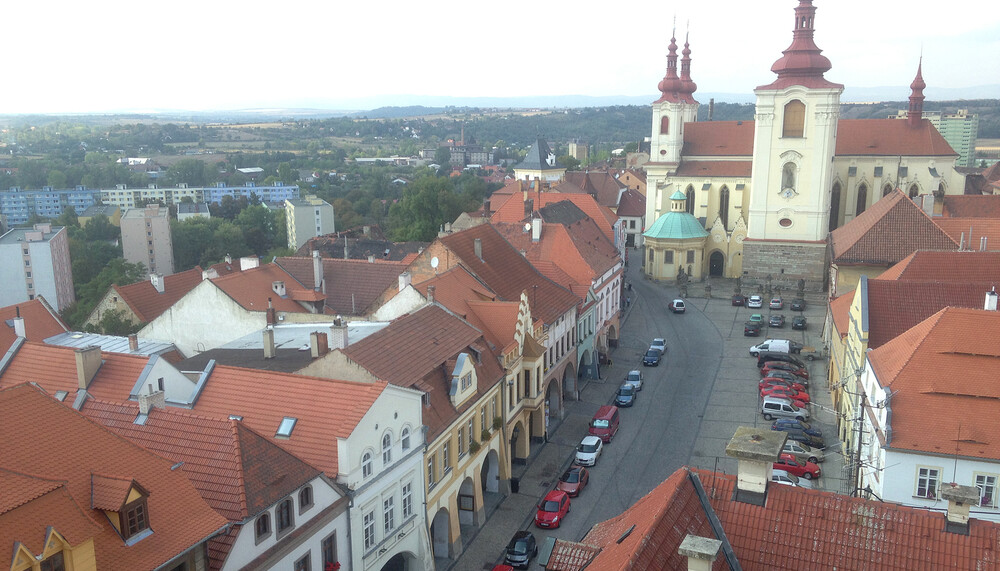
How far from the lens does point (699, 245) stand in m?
77.1

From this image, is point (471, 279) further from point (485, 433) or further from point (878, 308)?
point (878, 308)

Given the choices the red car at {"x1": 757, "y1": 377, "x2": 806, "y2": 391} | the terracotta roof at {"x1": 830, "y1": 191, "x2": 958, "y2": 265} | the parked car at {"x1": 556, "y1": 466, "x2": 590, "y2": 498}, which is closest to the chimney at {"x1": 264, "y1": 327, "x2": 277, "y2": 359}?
the parked car at {"x1": 556, "y1": 466, "x2": 590, "y2": 498}

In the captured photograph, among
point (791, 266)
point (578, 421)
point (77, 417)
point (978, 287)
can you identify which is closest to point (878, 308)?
point (978, 287)

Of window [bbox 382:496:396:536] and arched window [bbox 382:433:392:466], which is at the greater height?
arched window [bbox 382:433:392:466]

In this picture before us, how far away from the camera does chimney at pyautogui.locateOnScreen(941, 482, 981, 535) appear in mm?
15398

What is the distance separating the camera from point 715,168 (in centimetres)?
8362

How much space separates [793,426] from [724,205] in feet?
157

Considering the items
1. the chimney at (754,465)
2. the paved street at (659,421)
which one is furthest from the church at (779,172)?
the chimney at (754,465)

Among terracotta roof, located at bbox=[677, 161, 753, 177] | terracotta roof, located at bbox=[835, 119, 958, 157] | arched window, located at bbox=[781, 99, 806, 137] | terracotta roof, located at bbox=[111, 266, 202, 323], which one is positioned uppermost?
arched window, located at bbox=[781, 99, 806, 137]

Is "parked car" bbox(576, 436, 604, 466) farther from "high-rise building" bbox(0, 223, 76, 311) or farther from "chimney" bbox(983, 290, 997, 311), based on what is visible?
"high-rise building" bbox(0, 223, 76, 311)

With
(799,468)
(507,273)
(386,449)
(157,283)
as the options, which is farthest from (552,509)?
(157,283)

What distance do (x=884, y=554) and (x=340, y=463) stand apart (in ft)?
45.7

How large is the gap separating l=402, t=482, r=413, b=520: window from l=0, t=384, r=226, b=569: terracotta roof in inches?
338

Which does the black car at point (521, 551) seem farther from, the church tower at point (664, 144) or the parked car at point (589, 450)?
the church tower at point (664, 144)
